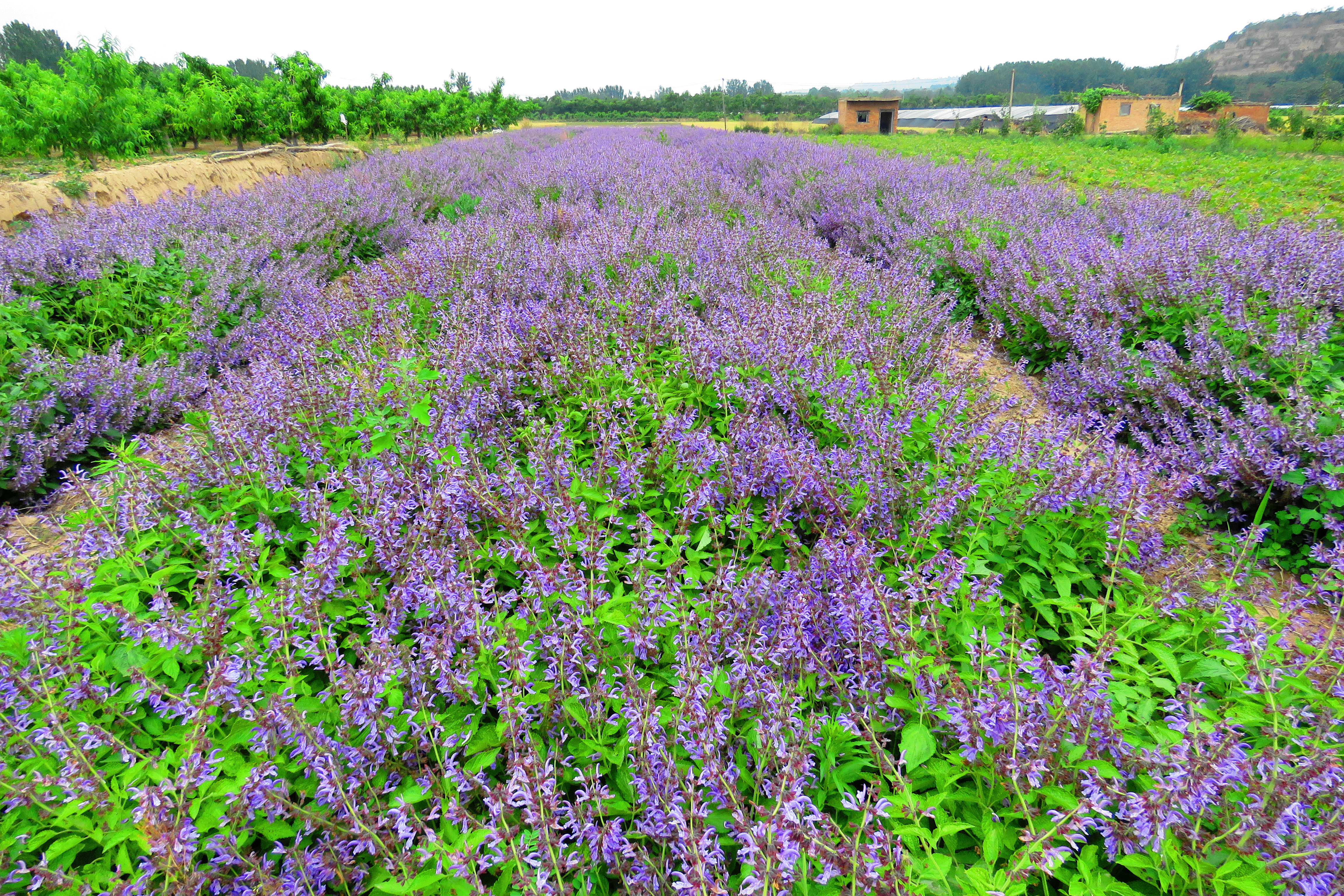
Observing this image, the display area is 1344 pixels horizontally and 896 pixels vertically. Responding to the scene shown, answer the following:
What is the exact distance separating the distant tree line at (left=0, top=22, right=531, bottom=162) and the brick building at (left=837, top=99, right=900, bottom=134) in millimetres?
30587

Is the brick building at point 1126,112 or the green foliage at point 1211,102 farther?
the brick building at point 1126,112

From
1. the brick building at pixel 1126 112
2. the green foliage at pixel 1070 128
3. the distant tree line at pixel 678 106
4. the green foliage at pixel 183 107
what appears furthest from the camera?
the distant tree line at pixel 678 106

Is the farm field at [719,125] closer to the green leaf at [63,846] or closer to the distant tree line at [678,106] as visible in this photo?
the distant tree line at [678,106]

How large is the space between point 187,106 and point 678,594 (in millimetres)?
24059

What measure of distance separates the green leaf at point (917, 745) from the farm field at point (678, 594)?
3 centimetres

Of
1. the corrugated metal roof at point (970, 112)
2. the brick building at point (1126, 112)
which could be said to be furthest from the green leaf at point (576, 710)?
the brick building at point (1126, 112)

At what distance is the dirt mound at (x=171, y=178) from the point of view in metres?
8.51

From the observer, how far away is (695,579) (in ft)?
7.61

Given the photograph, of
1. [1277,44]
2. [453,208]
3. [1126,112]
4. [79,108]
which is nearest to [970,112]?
[1126,112]

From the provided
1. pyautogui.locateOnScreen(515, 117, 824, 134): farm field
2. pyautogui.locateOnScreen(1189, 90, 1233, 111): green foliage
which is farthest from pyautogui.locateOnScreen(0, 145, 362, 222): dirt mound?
pyautogui.locateOnScreen(1189, 90, 1233, 111): green foliage

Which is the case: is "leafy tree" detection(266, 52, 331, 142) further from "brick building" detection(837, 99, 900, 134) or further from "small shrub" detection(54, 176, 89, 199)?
"brick building" detection(837, 99, 900, 134)

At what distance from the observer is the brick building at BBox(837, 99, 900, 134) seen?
163 ft

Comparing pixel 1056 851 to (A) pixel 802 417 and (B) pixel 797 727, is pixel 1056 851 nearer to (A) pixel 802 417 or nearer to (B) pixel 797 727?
(B) pixel 797 727

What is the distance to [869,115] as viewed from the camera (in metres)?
50.4
